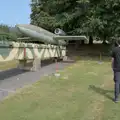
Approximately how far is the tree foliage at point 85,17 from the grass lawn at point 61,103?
12.7 metres

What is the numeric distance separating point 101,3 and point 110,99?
16601 mm

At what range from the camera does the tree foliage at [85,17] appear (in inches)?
854

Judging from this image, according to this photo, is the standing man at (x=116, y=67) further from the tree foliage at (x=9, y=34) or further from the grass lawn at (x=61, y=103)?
the tree foliage at (x=9, y=34)

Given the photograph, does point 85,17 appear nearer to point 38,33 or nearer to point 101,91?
point 38,33

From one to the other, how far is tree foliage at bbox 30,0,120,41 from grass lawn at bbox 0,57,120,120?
12701mm

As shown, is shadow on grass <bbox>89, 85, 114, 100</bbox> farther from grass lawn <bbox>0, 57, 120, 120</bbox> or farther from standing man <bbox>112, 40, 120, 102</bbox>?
standing man <bbox>112, 40, 120, 102</bbox>

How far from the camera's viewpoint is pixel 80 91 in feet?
28.8

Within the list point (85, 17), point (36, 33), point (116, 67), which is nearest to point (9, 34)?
point (36, 33)

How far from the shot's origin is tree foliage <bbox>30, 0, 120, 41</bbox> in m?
21.7

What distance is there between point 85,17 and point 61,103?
18.1m

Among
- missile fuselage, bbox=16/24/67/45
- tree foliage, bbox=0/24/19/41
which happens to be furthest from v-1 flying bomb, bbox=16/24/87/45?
tree foliage, bbox=0/24/19/41

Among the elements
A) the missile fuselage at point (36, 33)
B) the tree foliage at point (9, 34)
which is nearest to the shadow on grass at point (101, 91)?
the tree foliage at point (9, 34)

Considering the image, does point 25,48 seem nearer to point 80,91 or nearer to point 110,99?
point 80,91

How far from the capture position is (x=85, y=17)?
79.0 ft
